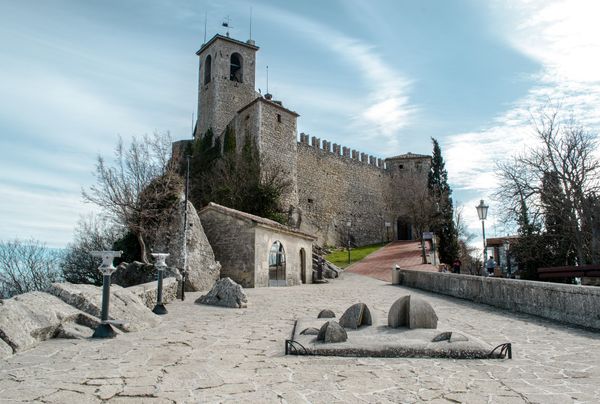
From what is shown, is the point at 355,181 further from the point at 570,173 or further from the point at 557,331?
the point at 557,331

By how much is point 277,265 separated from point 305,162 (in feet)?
72.3

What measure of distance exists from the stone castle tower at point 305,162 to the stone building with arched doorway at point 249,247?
47.2 ft

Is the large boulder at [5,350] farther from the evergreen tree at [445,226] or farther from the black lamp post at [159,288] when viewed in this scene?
the evergreen tree at [445,226]

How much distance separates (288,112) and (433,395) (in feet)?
114

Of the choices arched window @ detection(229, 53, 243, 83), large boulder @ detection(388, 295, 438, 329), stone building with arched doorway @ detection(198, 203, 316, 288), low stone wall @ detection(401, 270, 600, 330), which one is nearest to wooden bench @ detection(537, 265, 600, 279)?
→ low stone wall @ detection(401, 270, 600, 330)

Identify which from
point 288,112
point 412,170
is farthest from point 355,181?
point 288,112

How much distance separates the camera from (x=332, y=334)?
19.0 feet

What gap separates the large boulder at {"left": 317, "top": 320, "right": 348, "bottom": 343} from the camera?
18.8ft

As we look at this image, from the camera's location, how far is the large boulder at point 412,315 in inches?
257

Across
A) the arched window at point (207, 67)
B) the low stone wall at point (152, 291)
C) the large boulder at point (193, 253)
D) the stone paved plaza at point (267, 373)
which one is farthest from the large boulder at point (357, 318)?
the arched window at point (207, 67)

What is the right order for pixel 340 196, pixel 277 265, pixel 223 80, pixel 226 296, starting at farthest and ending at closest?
pixel 340 196
pixel 223 80
pixel 277 265
pixel 226 296

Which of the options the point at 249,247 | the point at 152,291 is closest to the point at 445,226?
the point at 249,247

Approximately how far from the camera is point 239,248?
1892cm

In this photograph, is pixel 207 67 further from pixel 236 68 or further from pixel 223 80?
pixel 223 80
